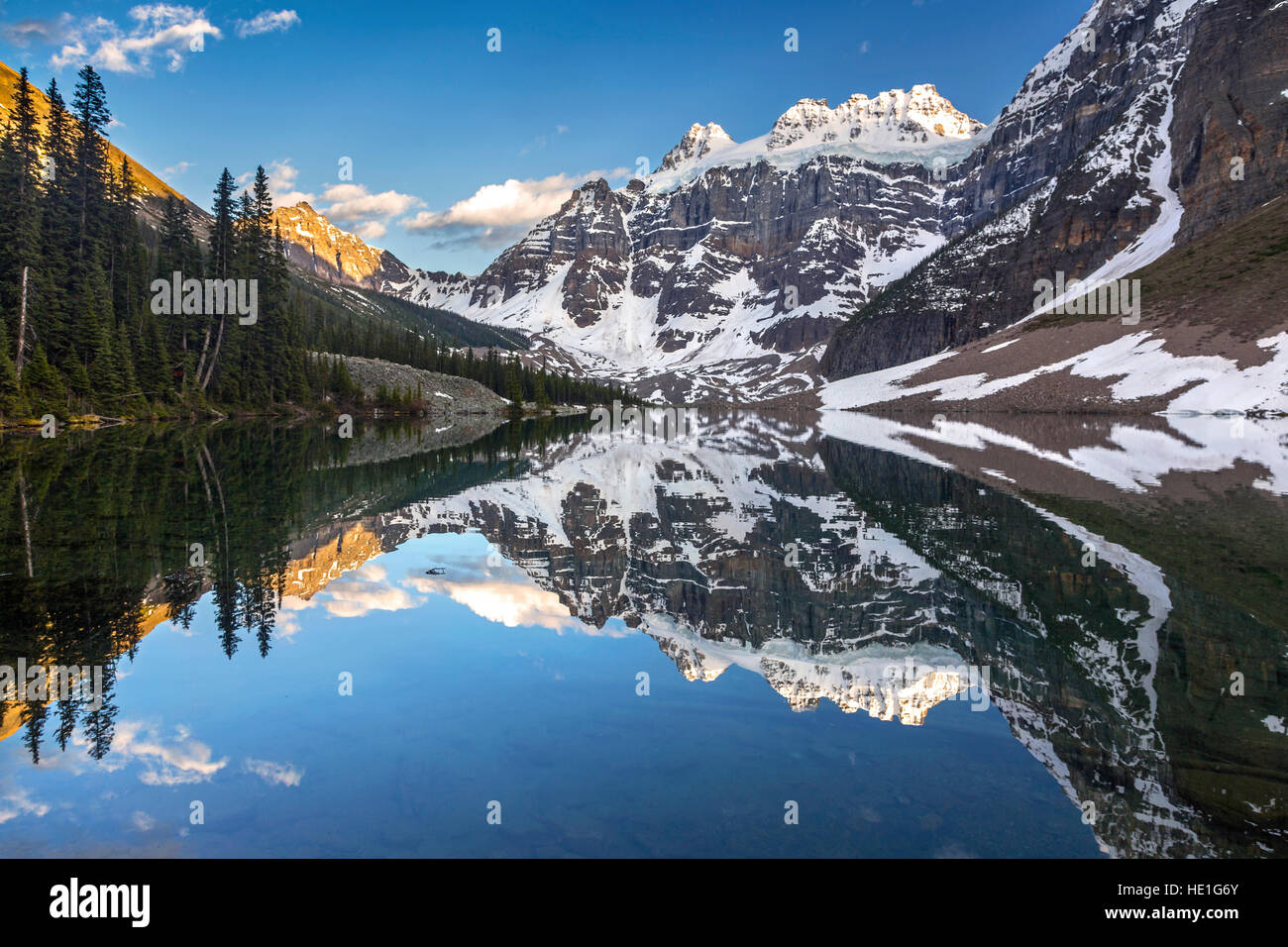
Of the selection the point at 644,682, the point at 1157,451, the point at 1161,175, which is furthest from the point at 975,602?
the point at 1161,175

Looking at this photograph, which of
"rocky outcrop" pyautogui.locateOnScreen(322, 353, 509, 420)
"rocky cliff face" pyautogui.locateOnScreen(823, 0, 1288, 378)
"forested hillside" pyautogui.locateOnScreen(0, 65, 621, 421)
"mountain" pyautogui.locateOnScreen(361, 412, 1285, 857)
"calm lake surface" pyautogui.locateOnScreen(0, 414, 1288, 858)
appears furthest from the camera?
"rocky cliff face" pyautogui.locateOnScreen(823, 0, 1288, 378)

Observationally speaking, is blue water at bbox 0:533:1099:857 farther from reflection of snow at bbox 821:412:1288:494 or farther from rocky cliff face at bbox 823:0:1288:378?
rocky cliff face at bbox 823:0:1288:378

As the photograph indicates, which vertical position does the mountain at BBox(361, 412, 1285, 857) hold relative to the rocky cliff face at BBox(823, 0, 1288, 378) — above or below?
below

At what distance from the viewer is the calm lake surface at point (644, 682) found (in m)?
5.34

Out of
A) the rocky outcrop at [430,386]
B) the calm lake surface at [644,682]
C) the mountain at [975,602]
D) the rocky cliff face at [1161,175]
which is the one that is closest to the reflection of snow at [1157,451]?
the mountain at [975,602]

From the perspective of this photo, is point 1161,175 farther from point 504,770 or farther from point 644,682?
point 504,770

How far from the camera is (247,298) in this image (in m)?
74.8

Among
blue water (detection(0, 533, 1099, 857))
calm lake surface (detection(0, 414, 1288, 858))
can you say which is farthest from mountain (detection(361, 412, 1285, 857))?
blue water (detection(0, 533, 1099, 857))

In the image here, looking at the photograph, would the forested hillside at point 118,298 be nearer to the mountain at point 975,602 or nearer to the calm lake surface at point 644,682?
the calm lake surface at point 644,682

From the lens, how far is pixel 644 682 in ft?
27.9

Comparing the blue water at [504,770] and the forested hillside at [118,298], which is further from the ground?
A: the forested hillside at [118,298]

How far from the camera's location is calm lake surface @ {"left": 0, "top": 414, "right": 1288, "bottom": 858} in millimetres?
5336

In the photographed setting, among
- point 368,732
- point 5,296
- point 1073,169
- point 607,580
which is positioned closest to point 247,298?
point 5,296
